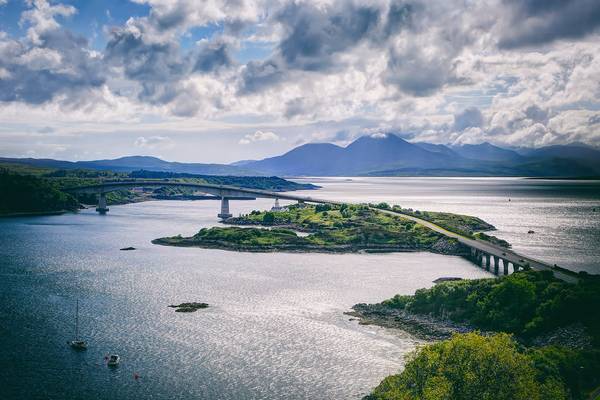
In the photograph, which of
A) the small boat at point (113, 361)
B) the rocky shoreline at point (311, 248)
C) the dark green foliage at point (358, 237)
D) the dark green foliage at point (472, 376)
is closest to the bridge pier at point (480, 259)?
the rocky shoreline at point (311, 248)

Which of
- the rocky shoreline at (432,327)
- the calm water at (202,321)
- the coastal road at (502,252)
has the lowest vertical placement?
the calm water at (202,321)

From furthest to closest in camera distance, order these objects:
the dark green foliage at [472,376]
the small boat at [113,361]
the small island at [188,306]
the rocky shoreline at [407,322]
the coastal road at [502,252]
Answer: the coastal road at [502,252] → the small island at [188,306] → the rocky shoreline at [407,322] → the small boat at [113,361] → the dark green foliage at [472,376]

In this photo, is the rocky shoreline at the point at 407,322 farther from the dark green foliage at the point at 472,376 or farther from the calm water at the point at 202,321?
the dark green foliage at the point at 472,376

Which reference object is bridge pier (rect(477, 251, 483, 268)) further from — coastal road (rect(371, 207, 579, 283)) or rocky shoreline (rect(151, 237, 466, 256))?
rocky shoreline (rect(151, 237, 466, 256))

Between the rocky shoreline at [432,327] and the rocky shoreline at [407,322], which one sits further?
the rocky shoreline at [407,322]

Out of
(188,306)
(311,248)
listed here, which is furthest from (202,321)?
(311,248)

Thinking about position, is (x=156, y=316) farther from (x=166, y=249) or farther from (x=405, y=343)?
(x=166, y=249)

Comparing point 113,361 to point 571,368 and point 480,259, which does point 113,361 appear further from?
point 480,259
